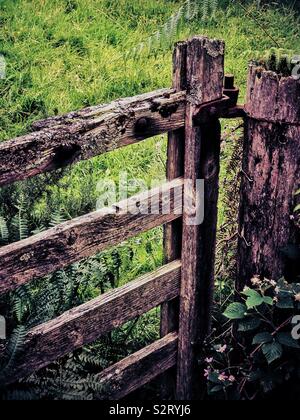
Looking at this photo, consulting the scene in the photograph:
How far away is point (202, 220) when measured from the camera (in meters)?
2.58

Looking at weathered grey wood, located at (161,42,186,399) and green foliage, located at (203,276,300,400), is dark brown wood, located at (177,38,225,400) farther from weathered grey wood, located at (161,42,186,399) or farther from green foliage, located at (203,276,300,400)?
green foliage, located at (203,276,300,400)

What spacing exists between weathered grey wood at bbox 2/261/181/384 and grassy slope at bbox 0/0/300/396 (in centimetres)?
127

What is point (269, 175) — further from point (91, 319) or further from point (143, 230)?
point (91, 319)

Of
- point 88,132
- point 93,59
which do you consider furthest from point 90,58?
point 88,132

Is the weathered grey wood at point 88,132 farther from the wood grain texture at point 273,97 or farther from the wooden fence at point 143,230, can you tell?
the wood grain texture at point 273,97

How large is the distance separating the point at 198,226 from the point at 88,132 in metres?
0.74

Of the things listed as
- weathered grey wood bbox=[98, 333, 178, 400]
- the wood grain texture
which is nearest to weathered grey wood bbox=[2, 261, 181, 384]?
weathered grey wood bbox=[98, 333, 178, 400]

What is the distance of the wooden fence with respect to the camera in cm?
201

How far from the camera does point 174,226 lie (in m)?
2.63

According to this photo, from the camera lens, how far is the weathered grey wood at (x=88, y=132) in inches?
74.7

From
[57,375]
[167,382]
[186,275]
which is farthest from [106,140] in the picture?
[167,382]

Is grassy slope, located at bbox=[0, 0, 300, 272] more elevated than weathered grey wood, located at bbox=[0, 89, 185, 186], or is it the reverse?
weathered grey wood, located at bbox=[0, 89, 185, 186]
